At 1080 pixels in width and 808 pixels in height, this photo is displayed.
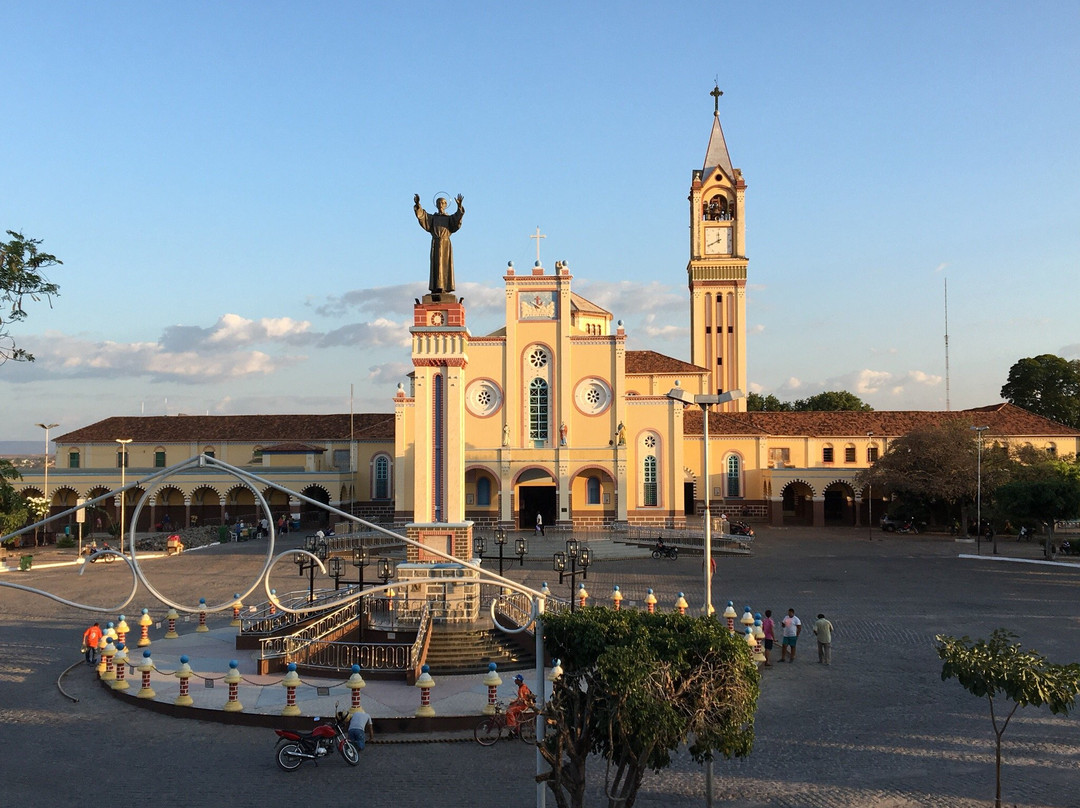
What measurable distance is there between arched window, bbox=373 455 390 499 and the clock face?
1027 inches

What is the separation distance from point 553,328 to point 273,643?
30.0m

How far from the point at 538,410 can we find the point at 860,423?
21.9 meters

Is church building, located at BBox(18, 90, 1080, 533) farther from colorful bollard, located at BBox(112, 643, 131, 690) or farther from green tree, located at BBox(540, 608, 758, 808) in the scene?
green tree, located at BBox(540, 608, 758, 808)

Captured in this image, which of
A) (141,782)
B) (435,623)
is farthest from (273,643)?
(141,782)

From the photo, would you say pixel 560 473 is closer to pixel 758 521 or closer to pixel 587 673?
pixel 758 521

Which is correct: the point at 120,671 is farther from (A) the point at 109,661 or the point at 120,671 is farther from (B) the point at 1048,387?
(B) the point at 1048,387

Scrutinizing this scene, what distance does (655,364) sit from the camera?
2174 inches

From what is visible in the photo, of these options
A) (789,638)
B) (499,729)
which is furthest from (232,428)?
(499,729)

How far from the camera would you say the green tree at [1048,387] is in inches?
2514

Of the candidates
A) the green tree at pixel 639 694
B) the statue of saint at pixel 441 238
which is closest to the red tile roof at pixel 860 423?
the statue of saint at pixel 441 238

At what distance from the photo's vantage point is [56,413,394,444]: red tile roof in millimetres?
56594

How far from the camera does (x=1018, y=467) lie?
44.1 m

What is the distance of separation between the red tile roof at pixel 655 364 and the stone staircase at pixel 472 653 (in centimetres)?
3709

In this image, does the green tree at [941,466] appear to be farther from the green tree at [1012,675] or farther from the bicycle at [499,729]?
the bicycle at [499,729]
